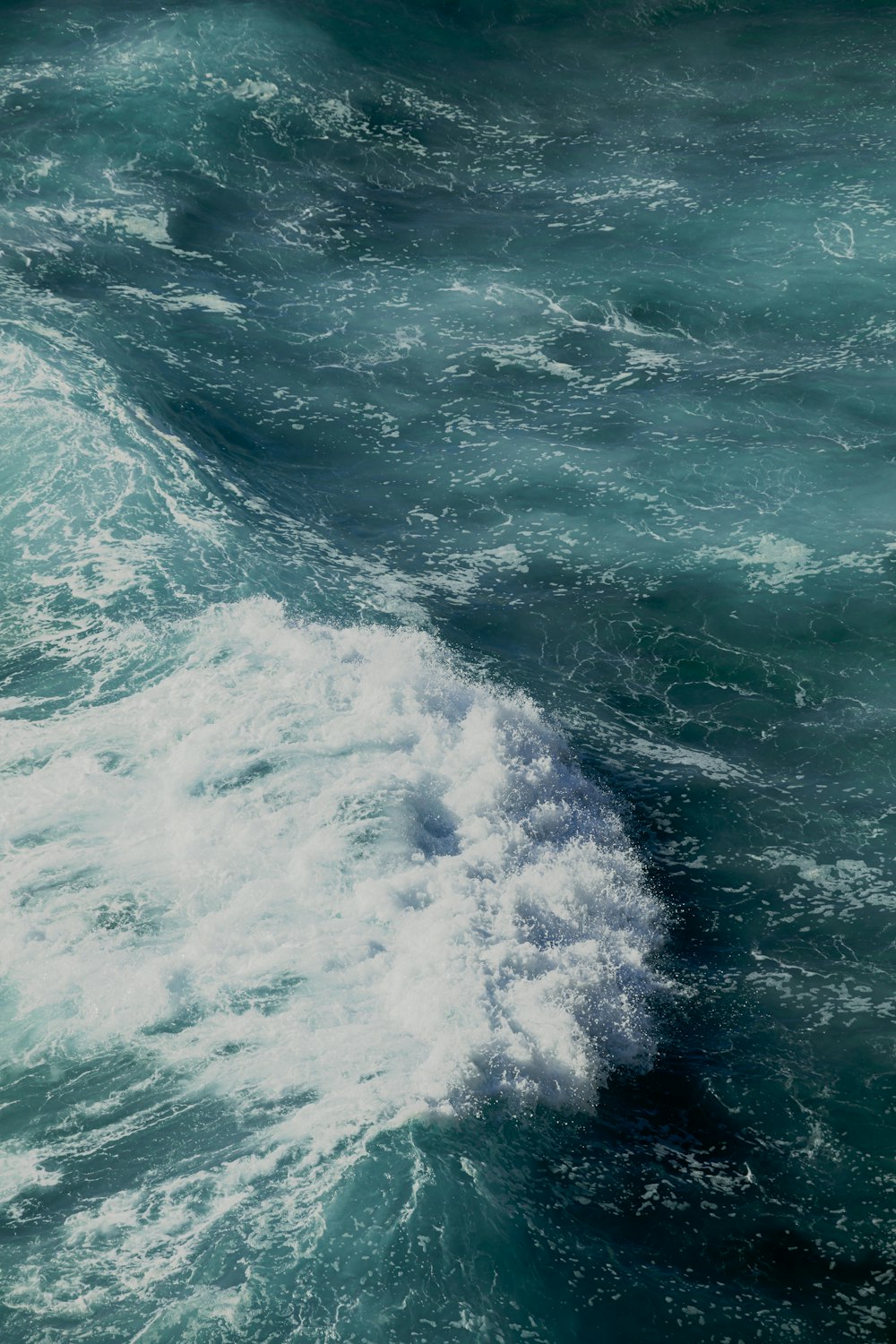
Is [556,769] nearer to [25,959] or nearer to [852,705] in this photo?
[852,705]

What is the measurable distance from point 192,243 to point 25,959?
70.0 ft

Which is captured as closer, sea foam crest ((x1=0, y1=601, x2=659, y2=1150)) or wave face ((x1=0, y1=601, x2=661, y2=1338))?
wave face ((x1=0, y1=601, x2=661, y2=1338))

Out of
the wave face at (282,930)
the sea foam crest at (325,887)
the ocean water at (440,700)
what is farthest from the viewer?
the sea foam crest at (325,887)

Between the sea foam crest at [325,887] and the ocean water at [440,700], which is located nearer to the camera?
the ocean water at [440,700]

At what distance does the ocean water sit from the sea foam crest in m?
0.06

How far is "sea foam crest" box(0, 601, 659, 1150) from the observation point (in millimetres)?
13180

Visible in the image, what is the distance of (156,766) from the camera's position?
17109 millimetres

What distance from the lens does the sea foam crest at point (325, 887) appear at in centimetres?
Answer: 1318

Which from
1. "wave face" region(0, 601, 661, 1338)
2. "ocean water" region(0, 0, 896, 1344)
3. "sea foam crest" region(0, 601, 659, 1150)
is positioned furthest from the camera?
"sea foam crest" region(0, 601, 659, 1150)

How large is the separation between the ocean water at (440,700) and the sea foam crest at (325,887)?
6 cm

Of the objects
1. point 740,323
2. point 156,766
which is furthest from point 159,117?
point 156,766

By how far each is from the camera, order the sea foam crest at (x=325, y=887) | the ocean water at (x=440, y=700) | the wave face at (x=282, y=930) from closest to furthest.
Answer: the ocean water at (x=440, y=700) → the wave face at (x=282, y=930) → the sea foam crest at (x=325, y=887)

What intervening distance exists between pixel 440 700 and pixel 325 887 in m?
3.80

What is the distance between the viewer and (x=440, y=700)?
1825 centimetres
